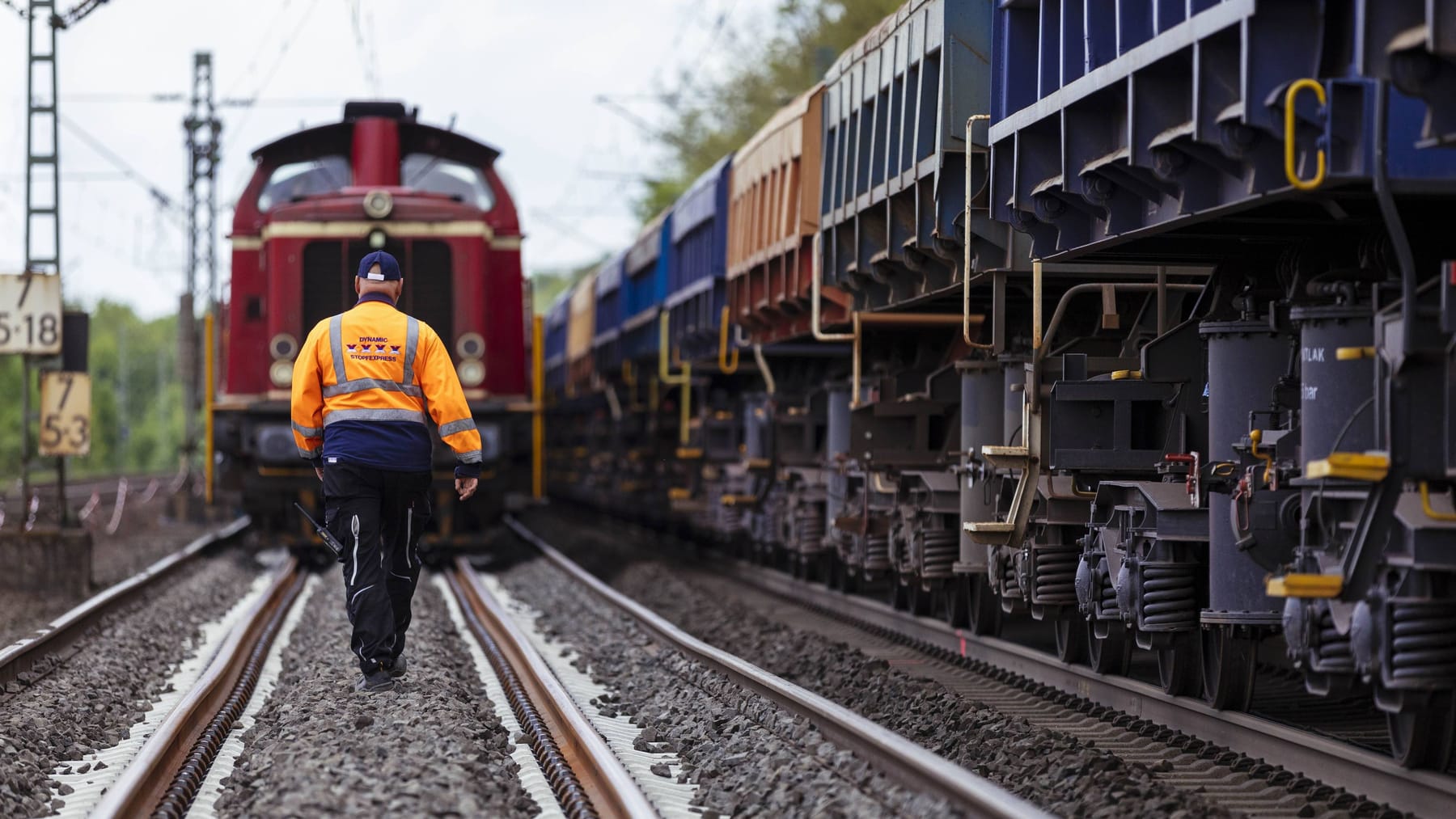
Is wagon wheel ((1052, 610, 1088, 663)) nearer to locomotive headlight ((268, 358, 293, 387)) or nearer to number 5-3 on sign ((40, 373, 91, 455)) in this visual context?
locomotive headlight ((268, 358, 293, 387))

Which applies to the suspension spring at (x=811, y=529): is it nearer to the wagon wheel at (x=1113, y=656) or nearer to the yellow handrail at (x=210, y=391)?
the yellow handrail at (x=210, y=391)

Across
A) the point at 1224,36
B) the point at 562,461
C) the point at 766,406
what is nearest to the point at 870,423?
the point at 766,406

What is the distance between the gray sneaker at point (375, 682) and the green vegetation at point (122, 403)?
44.8 ft

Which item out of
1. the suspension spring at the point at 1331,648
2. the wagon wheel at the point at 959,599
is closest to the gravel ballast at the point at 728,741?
the suspension spring at the point at 1331,648

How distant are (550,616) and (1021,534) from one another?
531 centimetres

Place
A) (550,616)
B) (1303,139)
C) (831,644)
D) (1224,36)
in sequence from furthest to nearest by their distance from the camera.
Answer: (550,616) → (831,644) → (1224,36) → (1303,139)

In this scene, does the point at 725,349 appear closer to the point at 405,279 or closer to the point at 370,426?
the point at 405,279

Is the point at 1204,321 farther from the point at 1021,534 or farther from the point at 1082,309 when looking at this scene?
the point at 1082,309

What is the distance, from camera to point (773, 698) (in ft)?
26.9

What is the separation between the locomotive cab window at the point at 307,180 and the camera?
58.0ft

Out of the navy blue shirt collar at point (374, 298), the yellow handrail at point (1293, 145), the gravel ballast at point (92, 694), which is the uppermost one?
the yellow handrail at point (1293, 145)

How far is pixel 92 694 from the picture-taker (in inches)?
357

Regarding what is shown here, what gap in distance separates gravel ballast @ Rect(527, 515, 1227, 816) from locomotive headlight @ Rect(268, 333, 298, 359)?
13.5 ft

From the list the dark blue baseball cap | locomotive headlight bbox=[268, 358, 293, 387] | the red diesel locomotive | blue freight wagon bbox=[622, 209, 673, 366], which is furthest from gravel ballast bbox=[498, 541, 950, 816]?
blue freight wagon bbox=[622, 209, 673, 366]
